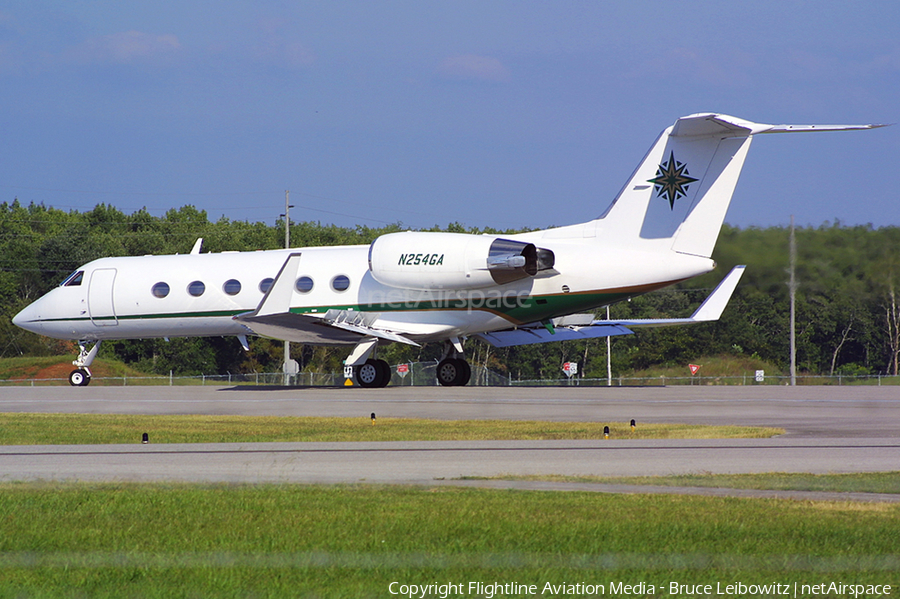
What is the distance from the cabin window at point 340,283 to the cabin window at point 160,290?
17.7ft

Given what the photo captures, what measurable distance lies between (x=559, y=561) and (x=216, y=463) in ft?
20.5

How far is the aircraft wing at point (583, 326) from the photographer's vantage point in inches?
1073

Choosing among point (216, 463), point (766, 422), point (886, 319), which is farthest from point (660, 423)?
point (886, 319)

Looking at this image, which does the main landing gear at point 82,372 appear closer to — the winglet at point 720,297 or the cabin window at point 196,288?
the cabin window at point 196,288

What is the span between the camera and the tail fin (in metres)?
23.5

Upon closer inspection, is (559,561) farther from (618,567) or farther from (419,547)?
(419,547)

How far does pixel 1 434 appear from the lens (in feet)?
49.8

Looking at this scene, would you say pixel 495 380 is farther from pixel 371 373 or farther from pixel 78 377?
pixel 78 377

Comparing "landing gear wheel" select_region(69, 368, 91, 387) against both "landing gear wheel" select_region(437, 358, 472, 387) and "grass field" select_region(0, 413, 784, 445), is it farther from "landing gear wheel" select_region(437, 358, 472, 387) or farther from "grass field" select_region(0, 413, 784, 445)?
"grass field" select_region(0, 413, 784, 445)

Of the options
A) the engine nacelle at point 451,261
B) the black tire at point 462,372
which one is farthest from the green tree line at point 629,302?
the black tire at point 462,372

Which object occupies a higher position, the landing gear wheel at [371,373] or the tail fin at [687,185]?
the tail fin at [687,185]

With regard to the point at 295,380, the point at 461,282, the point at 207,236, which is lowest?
the point at 295,380

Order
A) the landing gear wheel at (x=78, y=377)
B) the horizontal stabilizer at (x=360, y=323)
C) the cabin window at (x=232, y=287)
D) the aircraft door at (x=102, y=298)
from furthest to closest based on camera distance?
the landing gear wheel at (x=78, y=377) → the aircraft door at (x=102, y=298) → the cabin window at (x=232, y=287) → the horizontal stabilizer at (x=360, y=323)

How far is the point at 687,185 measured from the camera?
24.1 metres
